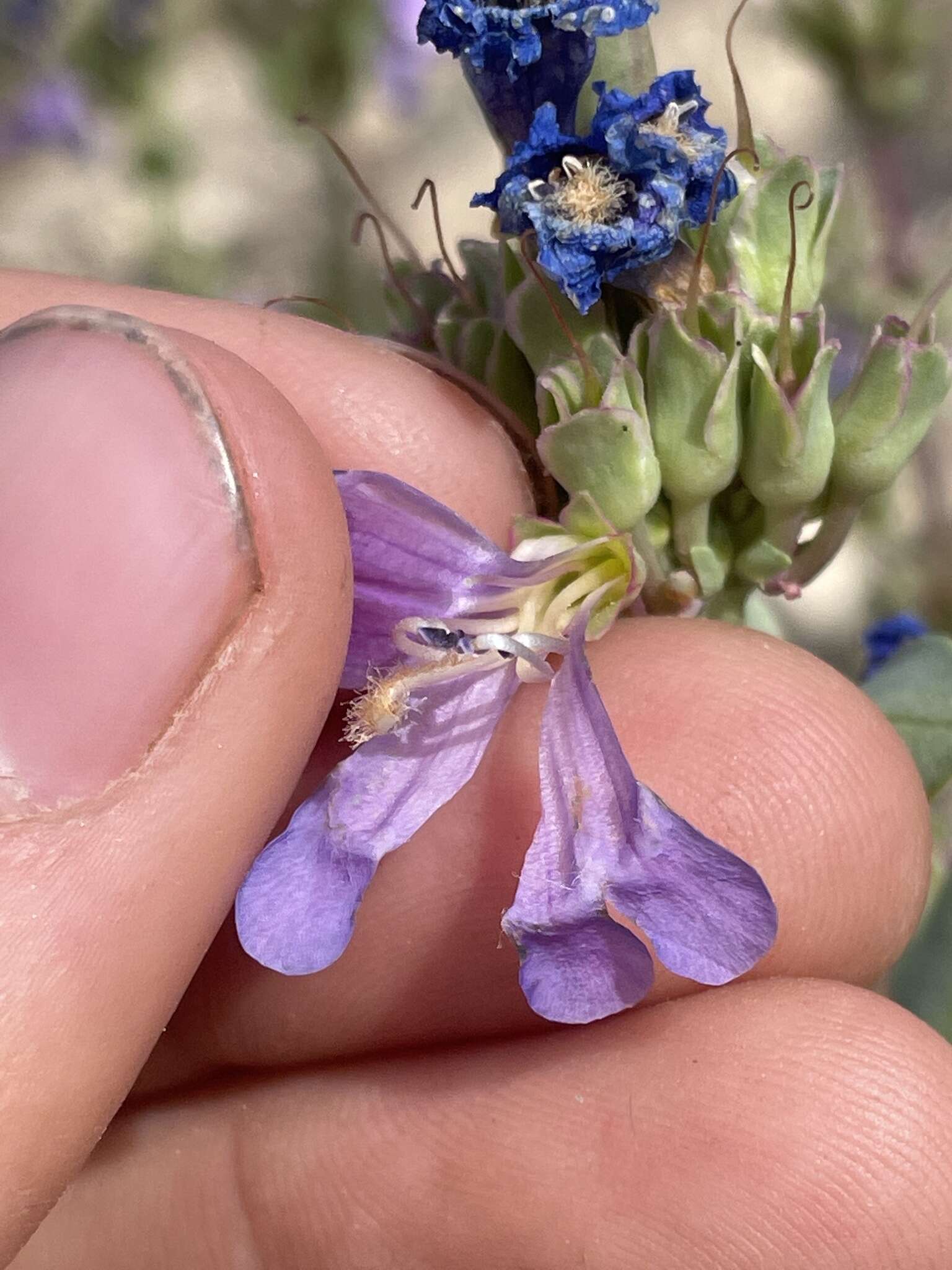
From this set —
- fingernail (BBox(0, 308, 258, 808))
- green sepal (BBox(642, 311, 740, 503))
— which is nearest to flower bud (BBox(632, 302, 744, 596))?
green sepal (BBox(642, 311, 740, 503))

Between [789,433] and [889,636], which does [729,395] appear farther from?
[889,636]

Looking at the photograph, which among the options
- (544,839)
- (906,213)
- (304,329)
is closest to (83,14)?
(906,213)

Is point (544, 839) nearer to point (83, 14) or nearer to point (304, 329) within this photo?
point (304, 329)

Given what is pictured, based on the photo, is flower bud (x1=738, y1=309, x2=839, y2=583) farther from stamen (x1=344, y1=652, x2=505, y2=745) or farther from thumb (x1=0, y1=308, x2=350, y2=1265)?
thumb (x1=0, y1=308, x2=350, y2=1265)

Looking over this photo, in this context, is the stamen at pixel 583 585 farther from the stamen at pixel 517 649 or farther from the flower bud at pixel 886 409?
the flower bud at pixel 886 409

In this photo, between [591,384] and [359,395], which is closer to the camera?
[591,384]

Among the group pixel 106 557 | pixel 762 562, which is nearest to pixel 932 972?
pixel 762 562
